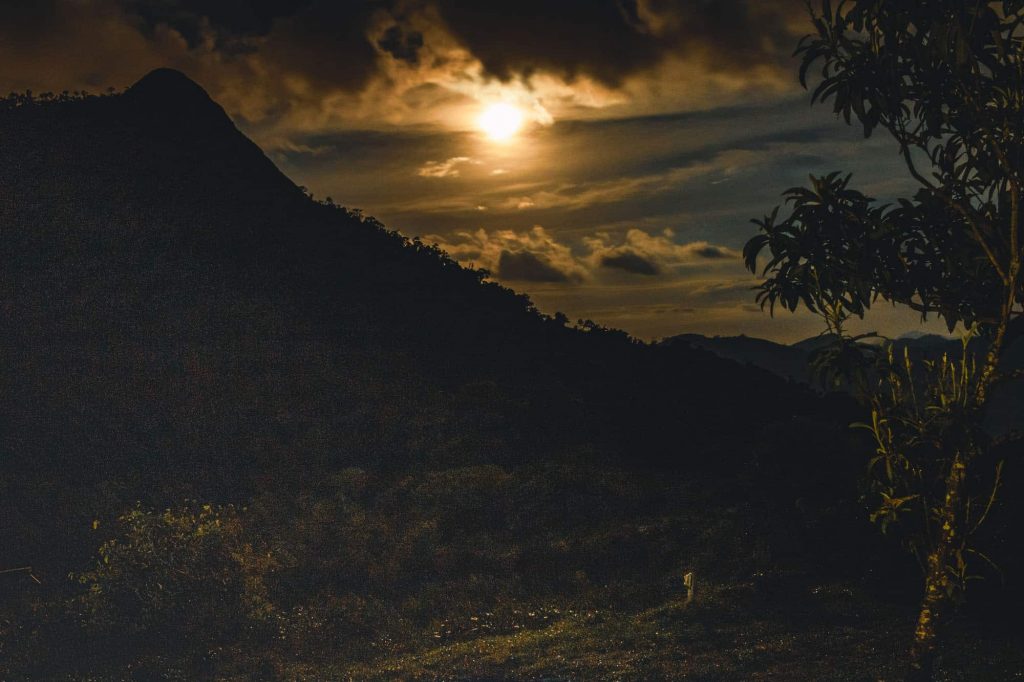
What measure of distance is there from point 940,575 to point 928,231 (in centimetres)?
520

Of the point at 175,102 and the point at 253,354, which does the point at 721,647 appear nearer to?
the point at 253,354

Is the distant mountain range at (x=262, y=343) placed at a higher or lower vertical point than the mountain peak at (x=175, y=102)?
lower

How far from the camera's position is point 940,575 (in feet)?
50.3

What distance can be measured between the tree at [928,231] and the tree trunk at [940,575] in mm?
30

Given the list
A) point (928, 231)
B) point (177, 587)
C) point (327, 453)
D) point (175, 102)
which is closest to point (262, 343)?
point (327, 453)

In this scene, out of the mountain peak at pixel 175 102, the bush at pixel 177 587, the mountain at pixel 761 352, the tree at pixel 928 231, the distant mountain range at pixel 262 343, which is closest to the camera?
the tree at pixel 928 231

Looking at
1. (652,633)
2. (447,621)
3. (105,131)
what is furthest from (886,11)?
(105,131)

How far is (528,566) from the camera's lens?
28844 mm

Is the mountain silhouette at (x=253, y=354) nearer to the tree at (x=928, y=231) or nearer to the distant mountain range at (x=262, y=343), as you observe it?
the distant mountain range at (x=262, y=343)

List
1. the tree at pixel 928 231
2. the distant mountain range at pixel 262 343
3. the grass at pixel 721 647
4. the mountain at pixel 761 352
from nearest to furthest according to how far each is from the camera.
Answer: the tree at pixel 928 231 < the grass at pixel 721 647 < the distant mountain range at pixel 262 343 < the mountain at pixel 761 352

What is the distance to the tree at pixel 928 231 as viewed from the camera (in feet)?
47.6

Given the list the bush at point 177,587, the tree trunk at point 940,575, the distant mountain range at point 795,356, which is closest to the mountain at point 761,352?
the distant mountain range at point 795,356

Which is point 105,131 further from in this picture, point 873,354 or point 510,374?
point 873,354

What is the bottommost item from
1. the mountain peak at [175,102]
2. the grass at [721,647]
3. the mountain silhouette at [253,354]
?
the grass at [721,647]
